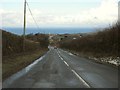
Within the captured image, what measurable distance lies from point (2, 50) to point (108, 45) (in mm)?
21407

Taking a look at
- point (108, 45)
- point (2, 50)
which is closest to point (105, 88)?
point (2, 50)

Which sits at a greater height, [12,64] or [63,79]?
[63,79]

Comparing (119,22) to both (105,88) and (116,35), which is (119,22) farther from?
(105,88)

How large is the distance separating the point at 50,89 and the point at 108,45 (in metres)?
41.9

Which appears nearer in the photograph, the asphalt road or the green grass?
the asphalt road

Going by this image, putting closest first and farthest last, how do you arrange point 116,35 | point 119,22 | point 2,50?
1. point 2,50
2. point 119,22
3. point 116,35

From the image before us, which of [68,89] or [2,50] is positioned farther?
[2,50]

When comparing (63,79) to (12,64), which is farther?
(12,64)

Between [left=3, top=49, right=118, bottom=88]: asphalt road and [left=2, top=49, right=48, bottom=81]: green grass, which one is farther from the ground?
[left=3, top=49, right=118, bottom=88]: asphalt road

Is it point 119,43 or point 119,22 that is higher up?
point 119,22

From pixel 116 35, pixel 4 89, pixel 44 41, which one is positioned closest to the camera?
pixel 4 89

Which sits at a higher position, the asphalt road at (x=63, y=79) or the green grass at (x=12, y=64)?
the asphalt road at (x=63, y=79)

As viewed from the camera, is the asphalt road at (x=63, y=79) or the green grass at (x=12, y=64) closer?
the asphalt road at (x=63, y=79)

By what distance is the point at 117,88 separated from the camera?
A: 1332 cm
